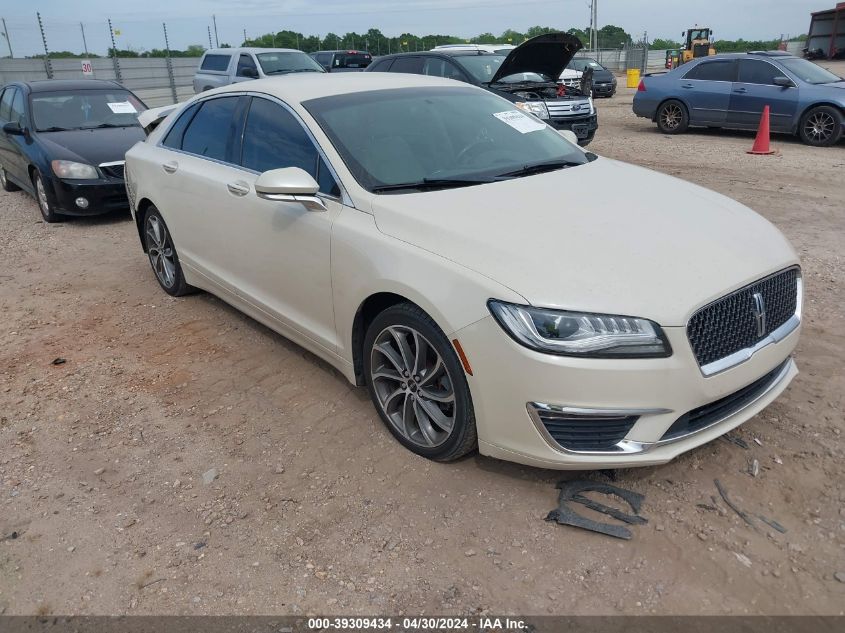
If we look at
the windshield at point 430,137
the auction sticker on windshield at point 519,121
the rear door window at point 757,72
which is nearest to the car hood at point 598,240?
the windshield at point 430,137

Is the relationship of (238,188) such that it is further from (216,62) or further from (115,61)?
(115,61)

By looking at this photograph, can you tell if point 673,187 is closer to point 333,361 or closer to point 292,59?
point 333,361

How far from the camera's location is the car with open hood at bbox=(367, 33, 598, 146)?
10531mm

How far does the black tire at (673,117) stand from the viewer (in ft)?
43.3

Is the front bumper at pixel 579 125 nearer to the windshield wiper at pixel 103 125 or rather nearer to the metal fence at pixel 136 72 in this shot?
the windshield wiper at pixel 103 125

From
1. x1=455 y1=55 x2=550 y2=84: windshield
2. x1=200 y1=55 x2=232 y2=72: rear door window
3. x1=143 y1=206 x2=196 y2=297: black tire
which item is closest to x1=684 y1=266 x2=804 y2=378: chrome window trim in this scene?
x1=143 y1=206 x2=196 y2=297: black tire

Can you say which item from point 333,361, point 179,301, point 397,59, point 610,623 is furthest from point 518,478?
point 397,59

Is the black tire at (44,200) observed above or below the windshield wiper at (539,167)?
below

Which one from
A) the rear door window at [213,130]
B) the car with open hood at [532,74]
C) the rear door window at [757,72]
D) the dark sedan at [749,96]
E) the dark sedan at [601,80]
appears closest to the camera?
the rear door window at [213,130]

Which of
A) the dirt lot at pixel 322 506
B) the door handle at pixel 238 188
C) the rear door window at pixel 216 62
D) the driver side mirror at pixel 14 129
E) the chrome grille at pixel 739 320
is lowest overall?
the dirt lot at pixel 322 506

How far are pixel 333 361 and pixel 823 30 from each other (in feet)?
130

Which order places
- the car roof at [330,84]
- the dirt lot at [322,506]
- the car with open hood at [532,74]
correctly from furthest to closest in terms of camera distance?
the car with open hood at [532,74], the car roof at [330,84], the dirt lot at [322,506]

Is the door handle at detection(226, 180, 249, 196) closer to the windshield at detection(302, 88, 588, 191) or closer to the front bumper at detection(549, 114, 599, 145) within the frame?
the windshield at detection(302, 88, 588, 191)

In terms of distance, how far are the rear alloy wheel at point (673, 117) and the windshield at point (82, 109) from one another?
31.6 ft
